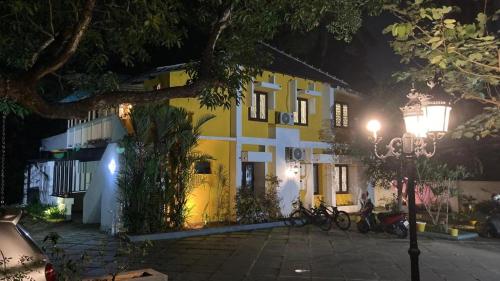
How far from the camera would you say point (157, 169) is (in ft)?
44.3

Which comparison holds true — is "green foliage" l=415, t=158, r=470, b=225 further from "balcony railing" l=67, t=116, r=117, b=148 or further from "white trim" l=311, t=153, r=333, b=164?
"balcony railing" l=67, t=116, r=117, b=148

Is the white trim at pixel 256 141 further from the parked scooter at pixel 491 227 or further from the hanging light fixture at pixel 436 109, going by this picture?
the hanging light fixture at pixel 436 109

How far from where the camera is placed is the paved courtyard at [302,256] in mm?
9133

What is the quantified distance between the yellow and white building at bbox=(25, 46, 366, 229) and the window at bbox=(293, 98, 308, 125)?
0.05 m

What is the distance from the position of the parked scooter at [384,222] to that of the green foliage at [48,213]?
38.4 feet

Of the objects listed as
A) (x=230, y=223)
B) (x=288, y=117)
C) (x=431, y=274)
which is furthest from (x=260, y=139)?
(x=431, y=274)

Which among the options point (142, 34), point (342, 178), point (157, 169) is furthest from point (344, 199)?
point (142, 34)

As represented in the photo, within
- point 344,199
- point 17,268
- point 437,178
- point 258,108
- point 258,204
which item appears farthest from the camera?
point 344,199

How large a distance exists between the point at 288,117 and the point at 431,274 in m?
9.90

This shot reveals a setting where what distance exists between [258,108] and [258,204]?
4115 millimetres

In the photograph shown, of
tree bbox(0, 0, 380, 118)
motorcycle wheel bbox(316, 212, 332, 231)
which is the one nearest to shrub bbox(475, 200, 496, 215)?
motorcycle wheel bbox(316, 212, 332, 231)

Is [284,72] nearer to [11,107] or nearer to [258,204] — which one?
[258,204]

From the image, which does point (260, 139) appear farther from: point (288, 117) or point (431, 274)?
point (431, 274)

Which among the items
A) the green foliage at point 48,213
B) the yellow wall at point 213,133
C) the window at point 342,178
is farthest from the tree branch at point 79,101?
the window at point 342,178
